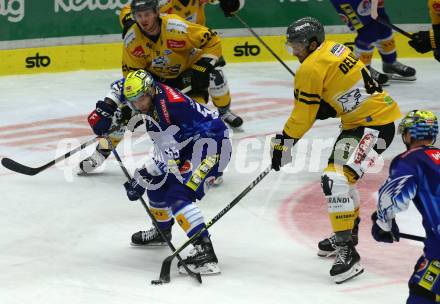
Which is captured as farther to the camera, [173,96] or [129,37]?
[129,37]

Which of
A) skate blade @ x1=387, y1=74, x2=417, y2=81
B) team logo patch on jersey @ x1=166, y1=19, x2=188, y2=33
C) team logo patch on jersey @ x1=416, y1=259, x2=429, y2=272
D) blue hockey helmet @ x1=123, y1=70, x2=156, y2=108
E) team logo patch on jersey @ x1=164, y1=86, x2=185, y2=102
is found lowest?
skate blade @ x1=387, y1=74, x2=417, y2=81

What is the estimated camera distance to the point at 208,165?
5.85m

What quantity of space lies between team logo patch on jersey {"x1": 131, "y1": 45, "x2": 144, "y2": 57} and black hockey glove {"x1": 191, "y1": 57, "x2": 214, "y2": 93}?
430mm

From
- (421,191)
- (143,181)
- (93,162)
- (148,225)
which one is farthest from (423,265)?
(93,162)

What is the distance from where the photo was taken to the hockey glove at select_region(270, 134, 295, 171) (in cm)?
572

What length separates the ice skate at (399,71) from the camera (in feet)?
36.0

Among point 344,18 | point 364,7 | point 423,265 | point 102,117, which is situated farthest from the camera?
point 344,18

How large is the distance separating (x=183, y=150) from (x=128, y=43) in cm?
198

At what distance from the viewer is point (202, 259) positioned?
576 centimetres

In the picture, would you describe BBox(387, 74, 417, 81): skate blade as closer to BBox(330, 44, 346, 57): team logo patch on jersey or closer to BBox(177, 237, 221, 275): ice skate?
BBox(330, 44, 346, 57): team logo patch on jersey

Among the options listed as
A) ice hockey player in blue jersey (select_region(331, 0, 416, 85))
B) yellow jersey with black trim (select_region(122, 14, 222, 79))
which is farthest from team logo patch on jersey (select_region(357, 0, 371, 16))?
yellow jersey with black trim (select_region(122, 14, 222, 79))

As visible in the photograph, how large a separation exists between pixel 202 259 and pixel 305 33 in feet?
4.46

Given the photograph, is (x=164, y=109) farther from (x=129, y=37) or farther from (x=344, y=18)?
(x=344, y=18)

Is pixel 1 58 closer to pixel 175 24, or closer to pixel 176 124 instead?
pixel 175 24
